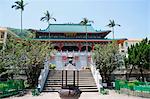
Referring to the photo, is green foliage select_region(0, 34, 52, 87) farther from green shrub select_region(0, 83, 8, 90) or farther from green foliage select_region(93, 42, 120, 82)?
green foliage select_region(93, 42, 120, 82)

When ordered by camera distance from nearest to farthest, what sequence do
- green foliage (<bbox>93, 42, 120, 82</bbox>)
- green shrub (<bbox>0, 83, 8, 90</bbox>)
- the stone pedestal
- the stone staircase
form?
the stone pedestal
green shrub (<bbox>0, 83, 8, 90</bbox>)
the stone staircase
green foliage (<bbox>93, 42, 120, 82</bbox>)

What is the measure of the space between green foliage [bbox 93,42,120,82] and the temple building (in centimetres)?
1696

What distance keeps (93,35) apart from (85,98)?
107 feet

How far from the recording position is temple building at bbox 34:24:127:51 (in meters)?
45.4

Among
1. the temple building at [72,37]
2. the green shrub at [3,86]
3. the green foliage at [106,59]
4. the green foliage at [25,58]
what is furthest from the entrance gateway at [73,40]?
the green shrub at [3,86]

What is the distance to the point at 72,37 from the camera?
47.8m

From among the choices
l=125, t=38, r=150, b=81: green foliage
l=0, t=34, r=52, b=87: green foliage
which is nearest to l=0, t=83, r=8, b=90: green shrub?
l=0, t=34, r=52, b=87: green foliage

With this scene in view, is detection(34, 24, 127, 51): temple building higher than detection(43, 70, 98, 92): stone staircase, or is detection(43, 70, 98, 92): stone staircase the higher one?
detection(34, 24, 127, 51): temple building

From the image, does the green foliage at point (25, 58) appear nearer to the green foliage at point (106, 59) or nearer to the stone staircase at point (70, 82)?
the stone staircase at point (70, 82)

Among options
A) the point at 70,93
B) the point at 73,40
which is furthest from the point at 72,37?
the point at 70,93

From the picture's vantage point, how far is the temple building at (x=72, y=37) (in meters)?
45.4

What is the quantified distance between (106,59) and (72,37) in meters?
21.5

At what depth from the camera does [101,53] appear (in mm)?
27266

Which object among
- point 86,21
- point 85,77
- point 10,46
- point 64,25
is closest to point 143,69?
point 85,77
